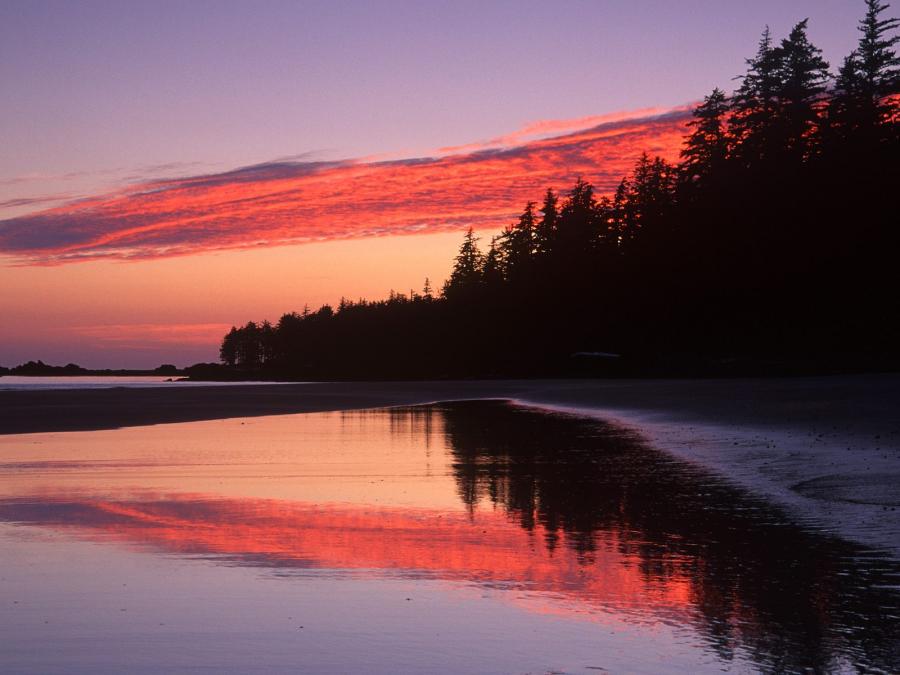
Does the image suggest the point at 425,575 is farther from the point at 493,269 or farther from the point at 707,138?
the point at 493,269

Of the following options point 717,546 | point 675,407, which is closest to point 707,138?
point 675,407

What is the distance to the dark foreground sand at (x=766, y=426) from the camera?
1398cm

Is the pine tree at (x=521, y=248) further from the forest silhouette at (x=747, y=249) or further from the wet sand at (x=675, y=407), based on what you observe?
the wet sand at (x=675, y=407)

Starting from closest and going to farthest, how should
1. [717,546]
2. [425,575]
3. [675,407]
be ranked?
[425,575] < [717,546] < [675,407]

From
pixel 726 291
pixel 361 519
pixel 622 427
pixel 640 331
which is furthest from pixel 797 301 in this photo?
pixel 361 519

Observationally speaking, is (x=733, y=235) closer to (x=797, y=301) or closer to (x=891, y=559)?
(x=797, y=301)

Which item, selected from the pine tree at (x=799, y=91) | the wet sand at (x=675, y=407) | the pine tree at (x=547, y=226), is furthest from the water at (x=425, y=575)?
the pine tree at (x=547, y=226)

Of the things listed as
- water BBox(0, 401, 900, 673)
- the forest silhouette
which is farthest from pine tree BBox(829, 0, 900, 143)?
water BBox(0, 401, 900, 673)

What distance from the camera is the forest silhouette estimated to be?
79188mm

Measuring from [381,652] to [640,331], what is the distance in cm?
9432

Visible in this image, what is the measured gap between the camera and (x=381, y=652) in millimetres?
6949

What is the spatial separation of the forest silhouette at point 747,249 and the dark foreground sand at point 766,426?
27.3 metres

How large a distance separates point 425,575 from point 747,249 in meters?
81.4

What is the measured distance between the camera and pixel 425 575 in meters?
9.59
